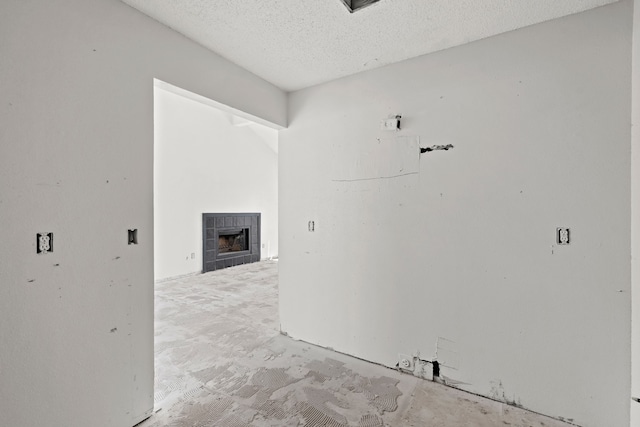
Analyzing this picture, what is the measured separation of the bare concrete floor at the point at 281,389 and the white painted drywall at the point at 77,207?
0.37 metres

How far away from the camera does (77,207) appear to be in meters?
1.41

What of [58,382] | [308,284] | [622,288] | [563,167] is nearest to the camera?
[58,382]

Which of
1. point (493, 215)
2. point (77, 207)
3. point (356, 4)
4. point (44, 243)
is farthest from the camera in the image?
point (493, 215)

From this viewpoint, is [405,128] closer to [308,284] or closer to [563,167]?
[563,167]

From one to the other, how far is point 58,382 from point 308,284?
68.8 inches

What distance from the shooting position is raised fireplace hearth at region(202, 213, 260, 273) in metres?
5.64

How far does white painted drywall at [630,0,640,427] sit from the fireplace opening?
19.3ft

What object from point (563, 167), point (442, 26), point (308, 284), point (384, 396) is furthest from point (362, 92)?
point (384, 396)

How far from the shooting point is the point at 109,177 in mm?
1525

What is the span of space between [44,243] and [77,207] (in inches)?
8.3

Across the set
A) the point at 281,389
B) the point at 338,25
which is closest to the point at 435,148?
the point at 338,25

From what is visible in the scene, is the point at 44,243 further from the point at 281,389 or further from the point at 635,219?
the point at 635,219

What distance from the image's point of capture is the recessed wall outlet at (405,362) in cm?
213

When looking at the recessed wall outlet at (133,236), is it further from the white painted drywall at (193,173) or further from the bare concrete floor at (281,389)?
the white painted drywall at (193,173)
